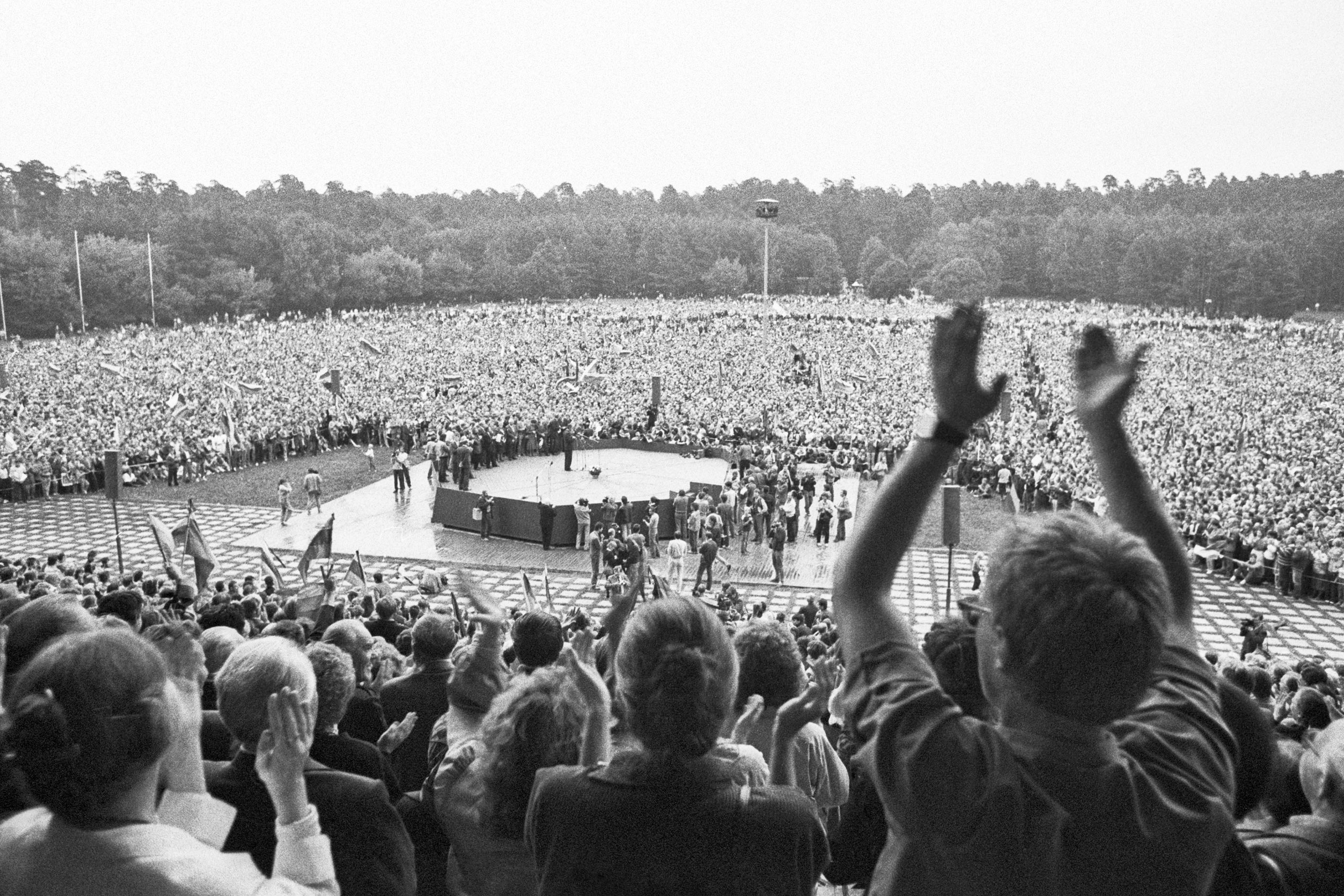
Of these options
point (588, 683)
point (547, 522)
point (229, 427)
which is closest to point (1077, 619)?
point (588, 683)

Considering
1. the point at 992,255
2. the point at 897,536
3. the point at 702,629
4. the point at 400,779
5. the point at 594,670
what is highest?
the point at 992,255

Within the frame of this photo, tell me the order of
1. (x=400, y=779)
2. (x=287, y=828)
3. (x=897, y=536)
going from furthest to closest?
(x=400, y=779)
(x=287, y=828)
(x=897, y=536)

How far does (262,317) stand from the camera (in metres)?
85.1

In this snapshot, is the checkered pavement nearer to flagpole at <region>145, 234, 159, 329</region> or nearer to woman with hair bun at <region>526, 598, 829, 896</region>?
woman with hair bun at <region>526, 598, 829, 896</region>

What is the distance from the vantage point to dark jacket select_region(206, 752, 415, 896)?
3152 mm

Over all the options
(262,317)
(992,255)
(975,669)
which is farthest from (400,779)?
(992,255)

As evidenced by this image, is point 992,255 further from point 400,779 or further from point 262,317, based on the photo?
point 400,779

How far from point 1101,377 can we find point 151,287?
80.2 metres

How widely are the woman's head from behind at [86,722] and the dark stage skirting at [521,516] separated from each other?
22691 millimetres

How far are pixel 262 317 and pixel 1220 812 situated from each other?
90.9m

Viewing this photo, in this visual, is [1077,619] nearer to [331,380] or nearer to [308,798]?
[308,798]

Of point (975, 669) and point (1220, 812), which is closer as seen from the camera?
point (1220, 812)

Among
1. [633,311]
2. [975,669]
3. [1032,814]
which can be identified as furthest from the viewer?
[633,311]

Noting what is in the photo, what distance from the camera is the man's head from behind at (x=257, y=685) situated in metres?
3.09
